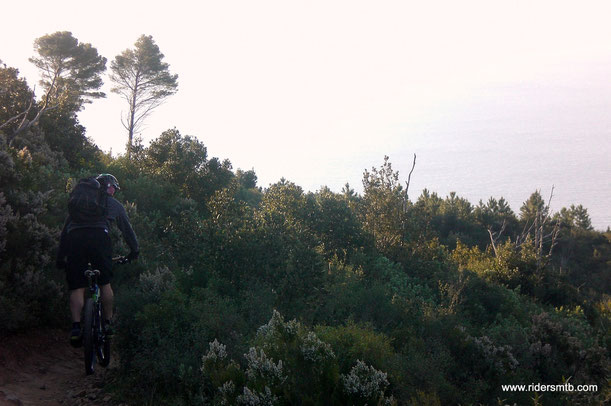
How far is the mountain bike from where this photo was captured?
5746mm

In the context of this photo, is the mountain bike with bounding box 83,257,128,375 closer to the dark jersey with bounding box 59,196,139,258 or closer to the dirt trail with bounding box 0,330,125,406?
the dirt trail with bounding box 0,330,125,406

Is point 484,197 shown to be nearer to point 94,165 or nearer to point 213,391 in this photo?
point 94,165

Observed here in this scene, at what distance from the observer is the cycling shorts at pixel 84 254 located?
5836mm

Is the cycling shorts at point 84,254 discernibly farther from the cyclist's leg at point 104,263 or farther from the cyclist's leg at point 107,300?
the cyclist's leg at point 107,300

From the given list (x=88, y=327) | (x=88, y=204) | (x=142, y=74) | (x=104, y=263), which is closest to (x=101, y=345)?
(x=88, y=327)

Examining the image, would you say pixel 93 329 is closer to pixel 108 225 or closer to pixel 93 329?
pixel 93 329

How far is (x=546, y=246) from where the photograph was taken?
35688 millimetres

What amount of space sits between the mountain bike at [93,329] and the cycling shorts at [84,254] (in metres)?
0.07

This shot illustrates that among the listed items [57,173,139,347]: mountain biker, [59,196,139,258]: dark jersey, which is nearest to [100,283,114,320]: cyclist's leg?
[57,173,139,347]: mountain biker

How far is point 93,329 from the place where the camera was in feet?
19.2

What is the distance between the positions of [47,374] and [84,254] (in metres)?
1.61

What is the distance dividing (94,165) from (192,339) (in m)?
10.3

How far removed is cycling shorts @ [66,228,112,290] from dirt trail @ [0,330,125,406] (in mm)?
1134

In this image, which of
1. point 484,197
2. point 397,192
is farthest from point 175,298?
point 484,197
